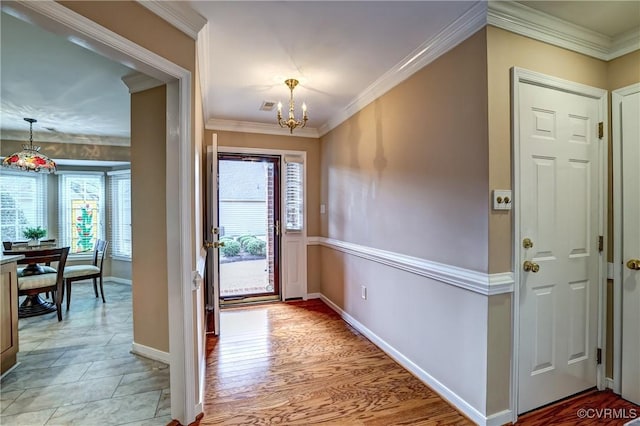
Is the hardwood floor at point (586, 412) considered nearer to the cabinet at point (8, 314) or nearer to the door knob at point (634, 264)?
the door knob at point (634, 264)

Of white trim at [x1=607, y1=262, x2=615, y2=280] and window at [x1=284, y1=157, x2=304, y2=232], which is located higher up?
window at [x1=284, y1=157, x2=304, y2=232]

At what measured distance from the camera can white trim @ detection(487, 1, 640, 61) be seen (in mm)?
1730

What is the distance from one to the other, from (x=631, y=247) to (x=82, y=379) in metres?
4.07

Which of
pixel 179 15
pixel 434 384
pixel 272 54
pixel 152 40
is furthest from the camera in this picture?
pixel 272 54

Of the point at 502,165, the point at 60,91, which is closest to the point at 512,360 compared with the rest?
the point at 502,165

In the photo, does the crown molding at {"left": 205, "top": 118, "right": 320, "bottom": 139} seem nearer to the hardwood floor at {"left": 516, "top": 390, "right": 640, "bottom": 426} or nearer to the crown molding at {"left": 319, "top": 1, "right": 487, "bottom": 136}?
the crown molding at {"left": 319, "top": 1, "right": 487, "bottom": 136}

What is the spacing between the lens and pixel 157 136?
2.56 meters

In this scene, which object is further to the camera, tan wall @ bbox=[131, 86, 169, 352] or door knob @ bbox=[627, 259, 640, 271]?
tan wall @ bbox=[131, 86, 169, 352]

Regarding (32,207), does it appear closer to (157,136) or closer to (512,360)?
(157,136)

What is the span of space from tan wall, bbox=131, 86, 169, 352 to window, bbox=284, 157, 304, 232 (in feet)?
6.46

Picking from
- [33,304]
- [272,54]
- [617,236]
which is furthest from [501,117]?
[33,304]

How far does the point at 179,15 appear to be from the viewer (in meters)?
1.68

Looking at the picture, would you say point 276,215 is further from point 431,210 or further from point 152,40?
point 152,40

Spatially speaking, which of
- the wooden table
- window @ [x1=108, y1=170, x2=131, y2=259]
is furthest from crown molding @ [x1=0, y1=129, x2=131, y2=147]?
the wooden table
